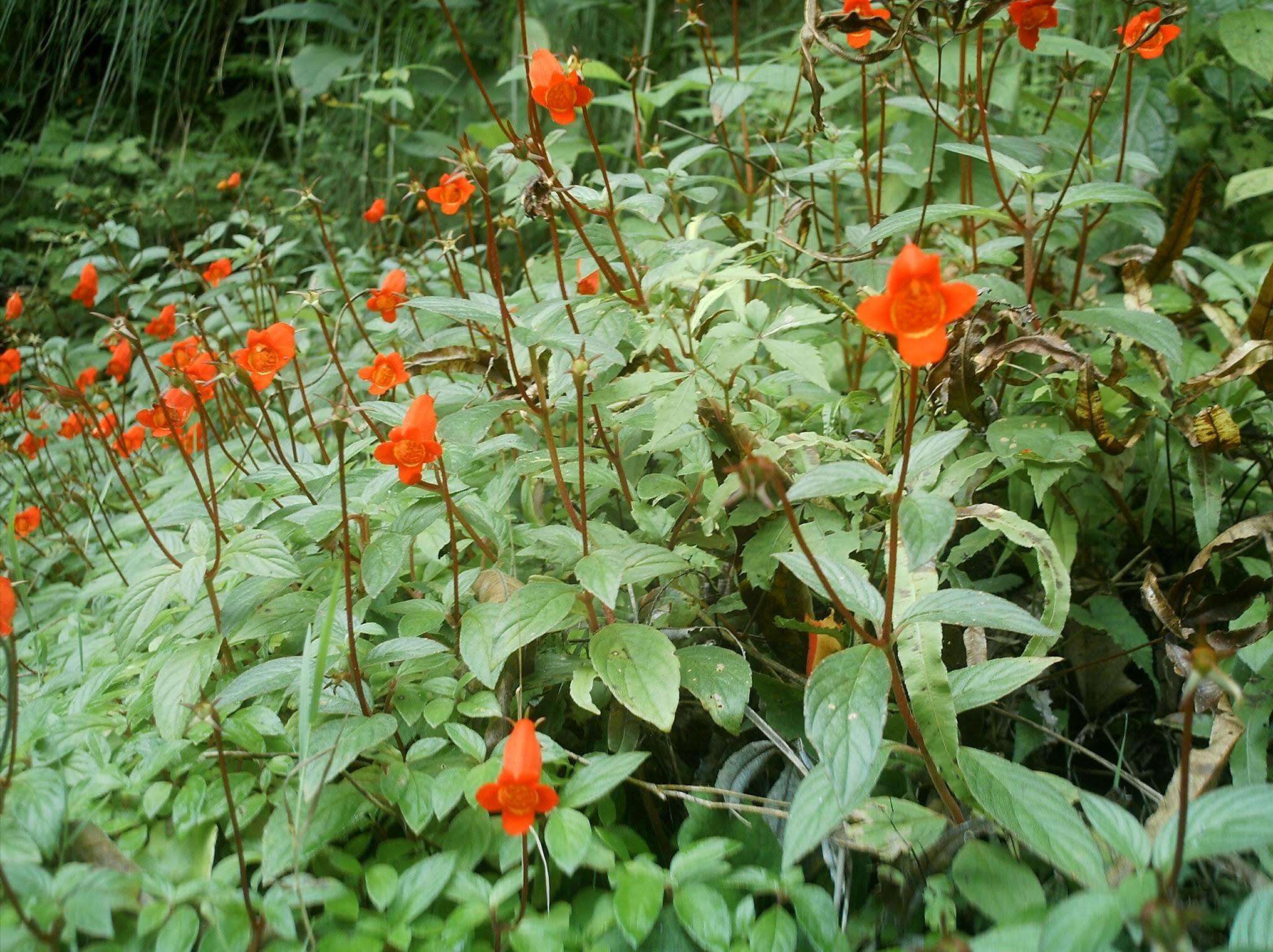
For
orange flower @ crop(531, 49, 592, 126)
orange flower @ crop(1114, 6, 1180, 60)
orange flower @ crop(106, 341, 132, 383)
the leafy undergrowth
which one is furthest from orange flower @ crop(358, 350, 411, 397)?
orange flower @ crop(106, 341, 132, 383)

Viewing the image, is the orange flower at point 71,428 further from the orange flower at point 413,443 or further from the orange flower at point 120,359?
the orange flower at point 413,443

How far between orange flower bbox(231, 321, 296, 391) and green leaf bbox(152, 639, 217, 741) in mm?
313

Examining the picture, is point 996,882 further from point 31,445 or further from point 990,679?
point 31,445

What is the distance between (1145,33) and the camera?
1.05 metres

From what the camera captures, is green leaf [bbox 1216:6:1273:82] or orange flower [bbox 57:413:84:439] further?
orange flower [bbox 57:413:84:439]

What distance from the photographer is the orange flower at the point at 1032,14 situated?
1.02 meters

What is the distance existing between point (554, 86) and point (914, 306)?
55cm

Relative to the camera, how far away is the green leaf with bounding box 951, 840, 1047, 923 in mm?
694

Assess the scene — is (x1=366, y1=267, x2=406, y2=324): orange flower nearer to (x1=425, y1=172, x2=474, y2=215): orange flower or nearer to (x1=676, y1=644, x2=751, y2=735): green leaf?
(x1=425, y1=172, x2=474, y2=215): orange flower

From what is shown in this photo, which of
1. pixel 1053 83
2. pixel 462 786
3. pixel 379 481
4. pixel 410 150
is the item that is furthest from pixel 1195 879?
pixel 410 150

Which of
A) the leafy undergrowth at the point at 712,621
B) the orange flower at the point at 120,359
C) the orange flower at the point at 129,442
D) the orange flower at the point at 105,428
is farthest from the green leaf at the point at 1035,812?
the orange flower at the point at 120,359

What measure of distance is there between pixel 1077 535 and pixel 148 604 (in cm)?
106

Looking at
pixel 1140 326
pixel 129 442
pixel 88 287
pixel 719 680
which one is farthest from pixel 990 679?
pixel 88 287

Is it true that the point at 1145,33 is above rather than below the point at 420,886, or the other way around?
above
